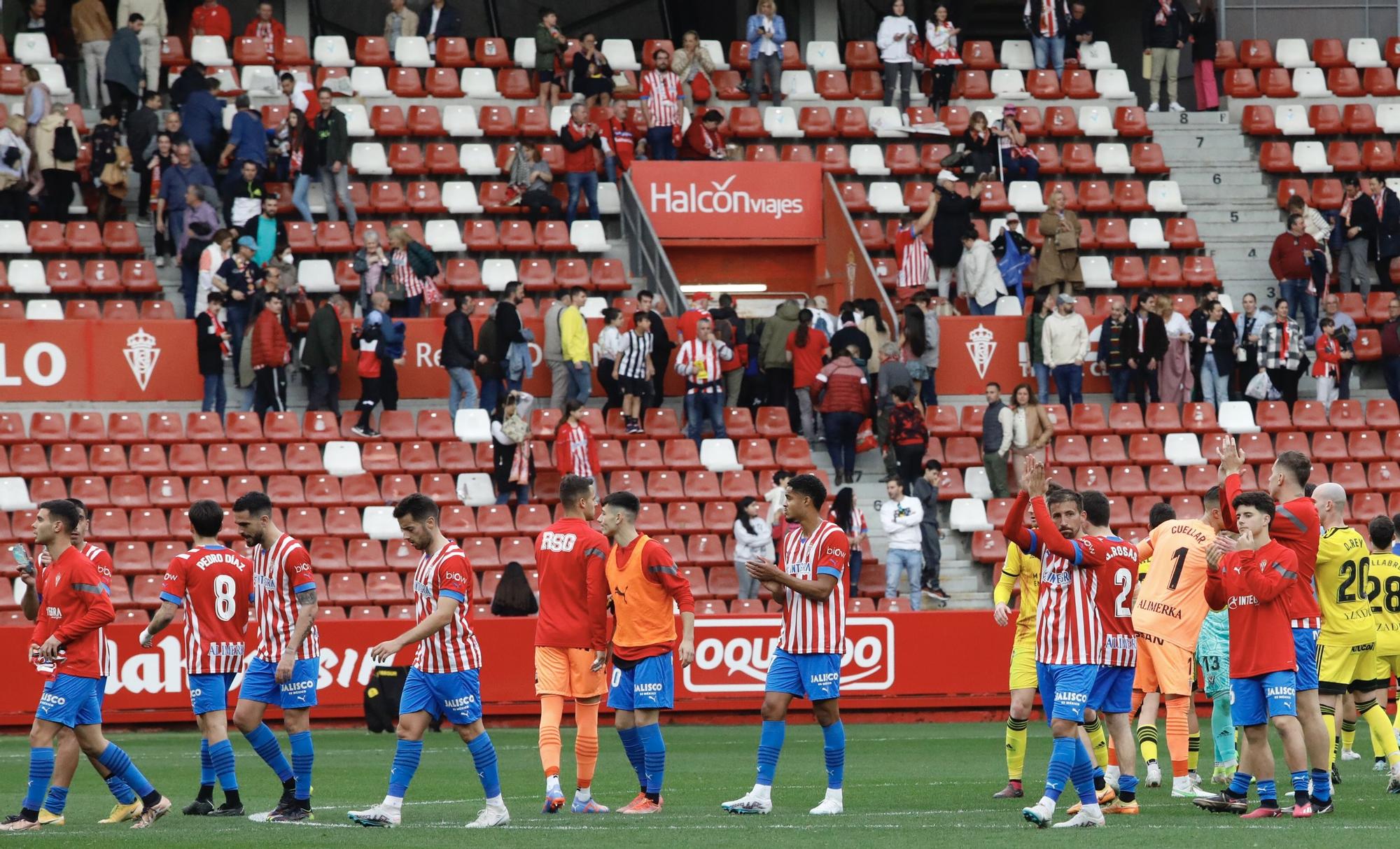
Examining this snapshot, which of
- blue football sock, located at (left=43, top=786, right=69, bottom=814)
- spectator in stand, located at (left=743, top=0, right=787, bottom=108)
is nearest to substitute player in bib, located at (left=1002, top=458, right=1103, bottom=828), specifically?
blue football sock, located at (left=43, top=786, right=69, bottom=814)

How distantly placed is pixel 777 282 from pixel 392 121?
6238 mm

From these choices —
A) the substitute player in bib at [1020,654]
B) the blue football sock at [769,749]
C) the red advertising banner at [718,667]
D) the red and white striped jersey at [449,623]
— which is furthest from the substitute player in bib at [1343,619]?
the red advertising banner at [718,667]

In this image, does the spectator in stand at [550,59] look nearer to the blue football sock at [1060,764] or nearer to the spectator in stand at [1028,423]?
the spectator in stand at [1028,423]

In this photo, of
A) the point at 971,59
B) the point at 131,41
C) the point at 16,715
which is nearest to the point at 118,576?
the point at 16,715

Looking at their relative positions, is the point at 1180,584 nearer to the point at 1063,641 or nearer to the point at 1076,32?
the point at 1063,641

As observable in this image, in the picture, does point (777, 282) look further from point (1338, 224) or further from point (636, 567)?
point (636, 567)

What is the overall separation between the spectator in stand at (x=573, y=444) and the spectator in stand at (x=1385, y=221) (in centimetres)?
1243

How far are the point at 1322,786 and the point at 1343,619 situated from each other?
6.52 feet

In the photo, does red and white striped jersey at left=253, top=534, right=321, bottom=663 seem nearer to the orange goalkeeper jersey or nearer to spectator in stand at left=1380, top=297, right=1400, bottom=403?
the orange goalkeeper jersey

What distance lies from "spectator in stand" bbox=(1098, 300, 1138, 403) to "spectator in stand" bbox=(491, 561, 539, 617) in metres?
9.07

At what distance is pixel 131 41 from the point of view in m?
26.0

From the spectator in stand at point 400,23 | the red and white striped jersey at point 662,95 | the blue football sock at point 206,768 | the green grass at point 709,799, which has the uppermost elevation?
the spectator in stand at point 400,23

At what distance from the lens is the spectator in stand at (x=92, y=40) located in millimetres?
26734

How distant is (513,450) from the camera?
22469 mm
